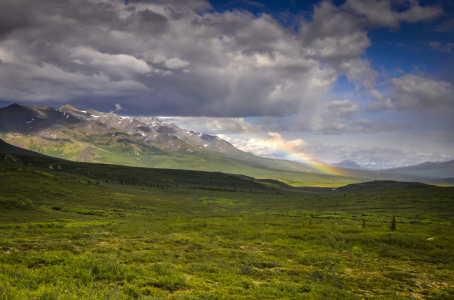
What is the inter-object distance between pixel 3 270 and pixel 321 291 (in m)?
18.3

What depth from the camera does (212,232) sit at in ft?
123

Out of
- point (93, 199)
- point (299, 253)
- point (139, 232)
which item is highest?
point (299, 253)

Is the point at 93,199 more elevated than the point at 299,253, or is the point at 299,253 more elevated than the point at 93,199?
the point at 299,253

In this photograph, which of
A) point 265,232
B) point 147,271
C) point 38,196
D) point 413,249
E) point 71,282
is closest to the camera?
point 71,282

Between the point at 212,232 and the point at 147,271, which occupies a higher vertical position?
the point at 147,271

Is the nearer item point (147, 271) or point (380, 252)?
point (147, 271)

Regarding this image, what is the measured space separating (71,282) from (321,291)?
14198mm

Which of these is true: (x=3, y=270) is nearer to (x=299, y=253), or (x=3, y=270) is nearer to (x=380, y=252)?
(x=299, y=253)

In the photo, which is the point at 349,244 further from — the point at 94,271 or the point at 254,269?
the point at 94,271

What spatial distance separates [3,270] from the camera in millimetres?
14578

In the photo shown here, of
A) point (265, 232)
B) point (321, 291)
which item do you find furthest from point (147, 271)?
point (265, 232)

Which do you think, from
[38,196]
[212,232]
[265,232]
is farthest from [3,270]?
[38,196]

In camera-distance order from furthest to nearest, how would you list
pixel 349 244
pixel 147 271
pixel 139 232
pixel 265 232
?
pixel 265 232 → pixel 139 232 → pixel 349 244 → pixel 147 271

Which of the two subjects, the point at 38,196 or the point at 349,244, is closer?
the point at 349,244
